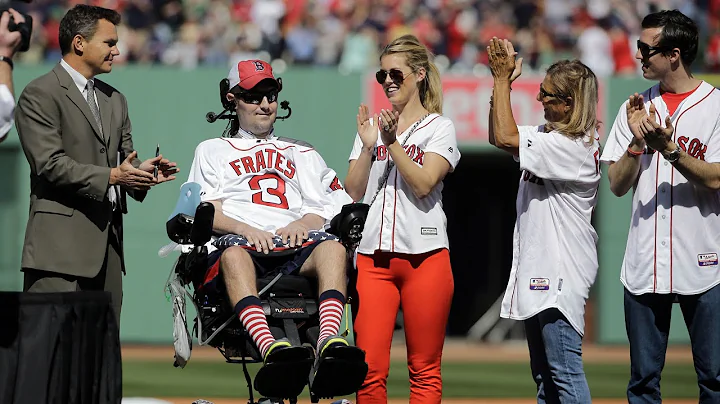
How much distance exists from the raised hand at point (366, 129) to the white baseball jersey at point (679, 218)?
1499 millimetres

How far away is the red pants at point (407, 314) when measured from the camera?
6.03 m

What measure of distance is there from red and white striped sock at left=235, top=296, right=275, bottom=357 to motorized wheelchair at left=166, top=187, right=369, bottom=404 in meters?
0.14

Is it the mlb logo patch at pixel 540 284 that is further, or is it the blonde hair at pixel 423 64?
the blonde hair at pixel 423 64

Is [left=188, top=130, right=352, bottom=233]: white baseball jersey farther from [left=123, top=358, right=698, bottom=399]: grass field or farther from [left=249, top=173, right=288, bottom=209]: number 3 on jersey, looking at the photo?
[left=123, top=358, right=698, bottom=399]: grass field

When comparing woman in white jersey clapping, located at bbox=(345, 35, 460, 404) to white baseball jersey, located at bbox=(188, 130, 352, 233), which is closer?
woman in white jersey clapping, located at bbox=(345, 35, 460, 404)

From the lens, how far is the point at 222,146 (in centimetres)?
658

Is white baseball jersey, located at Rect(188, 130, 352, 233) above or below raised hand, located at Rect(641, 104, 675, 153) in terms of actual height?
below

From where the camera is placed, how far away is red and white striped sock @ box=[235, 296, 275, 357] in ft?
18.4

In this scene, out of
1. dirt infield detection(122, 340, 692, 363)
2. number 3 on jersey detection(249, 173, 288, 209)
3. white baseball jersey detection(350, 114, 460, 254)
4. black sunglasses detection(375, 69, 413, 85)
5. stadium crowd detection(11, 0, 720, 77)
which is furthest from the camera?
stadium crowd detection(11, 0, 720, 77)

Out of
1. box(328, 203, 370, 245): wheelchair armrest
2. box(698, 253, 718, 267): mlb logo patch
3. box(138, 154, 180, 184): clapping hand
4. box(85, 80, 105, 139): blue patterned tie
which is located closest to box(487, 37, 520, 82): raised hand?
box(328, 203, 370, 245): wheelchair armrest

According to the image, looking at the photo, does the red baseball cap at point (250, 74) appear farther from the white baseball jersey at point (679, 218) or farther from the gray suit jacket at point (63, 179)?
the white baseball jersey at point (679, 218)

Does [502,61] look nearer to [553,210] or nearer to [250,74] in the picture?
[553,210]

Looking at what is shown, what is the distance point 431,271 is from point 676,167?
4.74 feet

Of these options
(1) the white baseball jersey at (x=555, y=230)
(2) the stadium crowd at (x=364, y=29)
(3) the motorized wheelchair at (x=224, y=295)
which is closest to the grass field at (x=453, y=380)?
(3) the motorized wheelchair at (x=224, y=295)
